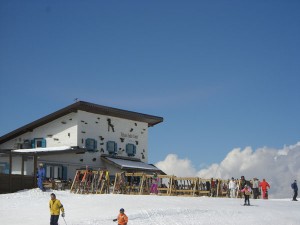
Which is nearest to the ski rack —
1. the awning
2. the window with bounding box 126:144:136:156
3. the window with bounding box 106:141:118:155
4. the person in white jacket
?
the person in white jacket

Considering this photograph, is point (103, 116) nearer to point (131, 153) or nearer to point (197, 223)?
point (131, 153)

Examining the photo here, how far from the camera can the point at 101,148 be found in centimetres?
4719

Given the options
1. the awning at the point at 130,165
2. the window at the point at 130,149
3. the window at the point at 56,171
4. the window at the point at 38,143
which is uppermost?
the window at the point at 38,143

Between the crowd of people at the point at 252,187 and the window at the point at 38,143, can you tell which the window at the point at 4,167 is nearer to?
the window at the point at 38,143

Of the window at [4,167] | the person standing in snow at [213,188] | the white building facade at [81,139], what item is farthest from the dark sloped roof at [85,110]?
the person standing in snow at [213,188]

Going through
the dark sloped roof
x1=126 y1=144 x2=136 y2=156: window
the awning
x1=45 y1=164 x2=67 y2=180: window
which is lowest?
x1=45 y1=164 x2=67 y2=180: window

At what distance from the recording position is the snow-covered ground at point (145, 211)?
74.5 feet

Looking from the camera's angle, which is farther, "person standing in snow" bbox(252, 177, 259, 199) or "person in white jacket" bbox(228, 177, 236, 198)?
"person standing in snow" bbox(252, 177, 259, 199)

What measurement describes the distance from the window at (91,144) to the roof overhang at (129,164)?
3.96 feet

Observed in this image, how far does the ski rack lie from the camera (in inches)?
1363

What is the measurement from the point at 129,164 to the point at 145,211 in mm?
22508

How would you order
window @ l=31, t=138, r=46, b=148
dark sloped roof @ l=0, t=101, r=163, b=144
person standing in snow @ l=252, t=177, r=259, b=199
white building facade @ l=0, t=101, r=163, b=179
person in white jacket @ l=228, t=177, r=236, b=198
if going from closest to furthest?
person in white jacket @ l=228, t=177, r=236, b=198
person standing in snow @ l=252, t=177, r=259, b=199
white building facade @ l=0, t=101, r=163, b=179
dark sloped roof @ l=0, t=101, r=163, b=144
window @ l=31, t=138, r=46, b=148

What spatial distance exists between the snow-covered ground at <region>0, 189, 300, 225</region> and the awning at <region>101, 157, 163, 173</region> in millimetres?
14191

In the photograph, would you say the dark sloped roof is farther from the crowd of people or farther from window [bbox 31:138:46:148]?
the crowd of people
